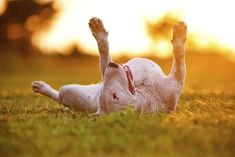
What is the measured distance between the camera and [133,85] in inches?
263

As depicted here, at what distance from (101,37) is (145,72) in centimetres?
76

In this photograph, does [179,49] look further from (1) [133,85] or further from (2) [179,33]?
(1) [133,85]

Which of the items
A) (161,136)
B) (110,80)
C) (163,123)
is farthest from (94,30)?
(161,136)

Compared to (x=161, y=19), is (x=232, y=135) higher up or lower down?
lower down

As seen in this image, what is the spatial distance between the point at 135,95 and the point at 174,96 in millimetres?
687

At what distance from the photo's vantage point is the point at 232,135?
502 cm

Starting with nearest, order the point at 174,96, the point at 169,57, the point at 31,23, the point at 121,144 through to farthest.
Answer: the point at 121,144, the point at 174,96, the point at 169,57, the point at 31,23

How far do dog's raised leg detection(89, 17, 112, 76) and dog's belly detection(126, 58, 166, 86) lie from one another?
0.40m

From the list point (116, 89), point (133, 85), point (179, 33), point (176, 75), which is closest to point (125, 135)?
point (116, 89)

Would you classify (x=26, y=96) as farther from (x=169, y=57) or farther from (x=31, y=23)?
(x=31, y=23)

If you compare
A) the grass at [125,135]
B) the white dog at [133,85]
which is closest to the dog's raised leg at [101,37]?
the white dog at [133,85]

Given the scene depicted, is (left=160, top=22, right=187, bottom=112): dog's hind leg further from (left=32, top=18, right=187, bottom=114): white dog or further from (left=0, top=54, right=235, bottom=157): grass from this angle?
(left=0, top=54, right=235, bottom=157): grass

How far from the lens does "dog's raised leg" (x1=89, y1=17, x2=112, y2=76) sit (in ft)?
23.3

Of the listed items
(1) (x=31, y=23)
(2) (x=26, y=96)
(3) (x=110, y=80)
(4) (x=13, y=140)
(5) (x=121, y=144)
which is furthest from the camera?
(1) (x=31, y=23)
